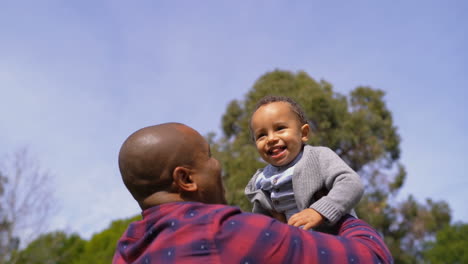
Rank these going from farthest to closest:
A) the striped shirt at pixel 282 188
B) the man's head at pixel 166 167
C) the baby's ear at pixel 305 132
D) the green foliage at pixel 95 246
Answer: the green foliage at pixel 95 246 < the baby's ear at pixel 305 132 < the striped shirt at pixel 282 188 < the man's head at pixel 166 167

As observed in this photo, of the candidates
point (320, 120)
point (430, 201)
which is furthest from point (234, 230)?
point (430, 201)

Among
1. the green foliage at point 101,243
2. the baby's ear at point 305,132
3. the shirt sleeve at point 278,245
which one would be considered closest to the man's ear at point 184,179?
the shirt sleeve at point 278,245

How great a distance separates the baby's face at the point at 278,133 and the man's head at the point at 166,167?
851 millimetres

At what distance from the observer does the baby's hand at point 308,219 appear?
1.89 meters

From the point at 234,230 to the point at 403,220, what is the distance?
77.9 feet

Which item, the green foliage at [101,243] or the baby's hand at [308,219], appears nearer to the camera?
the baby's hand at [308,219]

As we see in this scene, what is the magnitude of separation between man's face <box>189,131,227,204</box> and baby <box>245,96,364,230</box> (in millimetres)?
453

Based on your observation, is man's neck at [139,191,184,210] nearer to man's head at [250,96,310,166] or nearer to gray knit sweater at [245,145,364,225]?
gray knit sweater at [245,145,364,225]

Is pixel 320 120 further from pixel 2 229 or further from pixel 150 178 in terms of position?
pixel 150 178

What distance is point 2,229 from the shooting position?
17.2m

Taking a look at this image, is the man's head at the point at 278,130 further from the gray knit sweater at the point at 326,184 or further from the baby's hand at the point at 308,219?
the baby's hand at the point at 308,219

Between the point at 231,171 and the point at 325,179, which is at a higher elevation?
the point at 231,171

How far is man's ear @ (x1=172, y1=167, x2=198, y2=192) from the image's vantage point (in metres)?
1.52

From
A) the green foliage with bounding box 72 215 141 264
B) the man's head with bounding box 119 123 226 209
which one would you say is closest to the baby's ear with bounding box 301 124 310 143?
the man's head with bounding box 119 123 226 209
